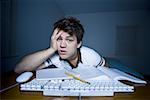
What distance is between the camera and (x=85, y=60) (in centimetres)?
83

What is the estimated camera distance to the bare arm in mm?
817

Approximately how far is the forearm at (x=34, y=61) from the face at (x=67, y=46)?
0.03m

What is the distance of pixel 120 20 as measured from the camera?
831 mm

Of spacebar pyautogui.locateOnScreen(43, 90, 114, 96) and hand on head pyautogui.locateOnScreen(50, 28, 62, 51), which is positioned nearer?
spacebar pyautogui.locateOnScreen(43, 90, 114, 96)

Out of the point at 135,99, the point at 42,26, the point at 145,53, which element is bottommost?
the point at 135,99

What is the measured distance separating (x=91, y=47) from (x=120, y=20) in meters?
0.15

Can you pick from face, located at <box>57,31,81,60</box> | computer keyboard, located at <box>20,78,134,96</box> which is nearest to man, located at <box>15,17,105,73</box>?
face, located at <box>57,31,81,60</box>

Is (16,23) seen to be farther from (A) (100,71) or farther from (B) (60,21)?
(A) (100,71)

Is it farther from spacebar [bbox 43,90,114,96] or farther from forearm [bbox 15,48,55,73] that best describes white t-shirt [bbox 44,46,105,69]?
spacebar [bbox 43,90,114,96]

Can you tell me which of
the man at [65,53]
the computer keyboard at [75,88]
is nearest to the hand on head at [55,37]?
the man at [65,53]

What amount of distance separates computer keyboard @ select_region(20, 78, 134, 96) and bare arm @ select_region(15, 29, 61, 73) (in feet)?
0.47

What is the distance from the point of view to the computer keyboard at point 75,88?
633 mm

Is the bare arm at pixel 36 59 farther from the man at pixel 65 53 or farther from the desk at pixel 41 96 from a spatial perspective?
the desk at pixel 41 96

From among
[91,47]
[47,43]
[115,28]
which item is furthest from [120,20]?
[47,43]
